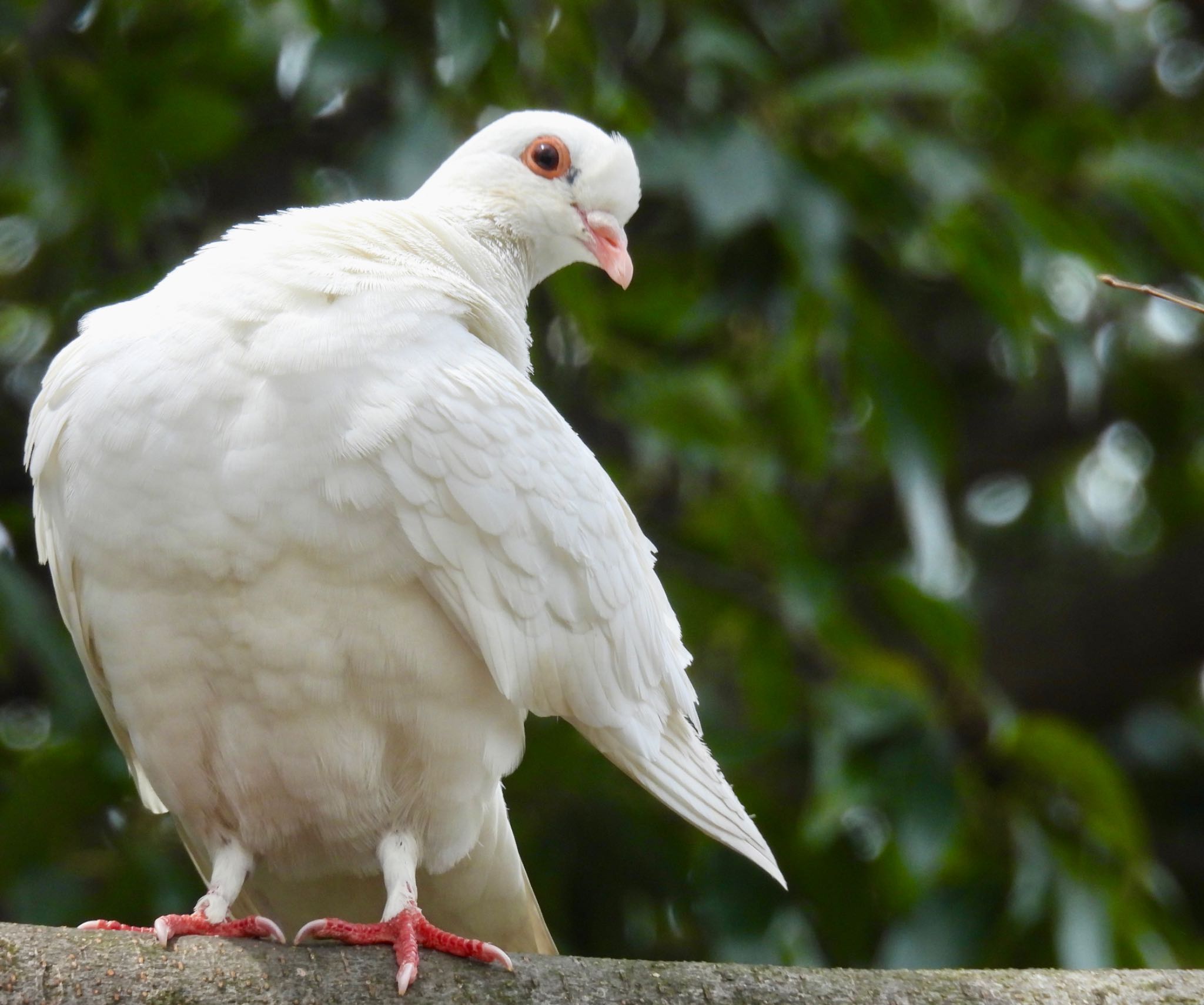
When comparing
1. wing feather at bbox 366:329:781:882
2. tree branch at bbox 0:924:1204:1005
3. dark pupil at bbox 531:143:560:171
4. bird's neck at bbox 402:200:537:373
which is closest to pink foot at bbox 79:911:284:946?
tree branch at bbox 0:924:1204:1005

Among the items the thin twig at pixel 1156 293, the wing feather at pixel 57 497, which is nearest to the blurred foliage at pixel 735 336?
the wing feather at pixel 57 497

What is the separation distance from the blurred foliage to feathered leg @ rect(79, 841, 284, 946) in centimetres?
128

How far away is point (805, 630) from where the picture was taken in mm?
5391

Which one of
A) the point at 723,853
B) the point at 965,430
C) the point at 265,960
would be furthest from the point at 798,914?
the point at 265,960

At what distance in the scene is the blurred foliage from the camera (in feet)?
15.4

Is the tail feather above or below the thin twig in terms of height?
below

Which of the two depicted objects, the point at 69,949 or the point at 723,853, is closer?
the point at 69,949

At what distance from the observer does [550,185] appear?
372 cm

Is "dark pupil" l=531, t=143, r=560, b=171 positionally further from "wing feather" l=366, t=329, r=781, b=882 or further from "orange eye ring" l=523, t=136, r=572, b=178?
"wing feather" l=366, t=329, r=781, b=882

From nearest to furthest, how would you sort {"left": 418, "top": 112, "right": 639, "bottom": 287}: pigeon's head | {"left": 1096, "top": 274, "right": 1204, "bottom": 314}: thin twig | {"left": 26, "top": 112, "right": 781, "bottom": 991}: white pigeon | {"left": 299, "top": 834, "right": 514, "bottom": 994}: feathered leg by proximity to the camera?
{"left": 1096, "top": 274, "right": 1204, "bottom": 314}: thin twig → {"left": 299, "top": 834, "right": 514, "bottom": 994}: feathered leg → {"left": 26, "top": 112, "right": 781, "bottom": 991}: white pigeon → {"left": 418, "top": 112, "right": 639, "bottom": 287}: pigeon's head

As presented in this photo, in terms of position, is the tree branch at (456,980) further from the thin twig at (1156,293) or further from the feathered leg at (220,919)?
the thin twig at (1156,293)

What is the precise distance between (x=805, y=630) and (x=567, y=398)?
118cm

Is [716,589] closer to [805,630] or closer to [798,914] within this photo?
[805,630]

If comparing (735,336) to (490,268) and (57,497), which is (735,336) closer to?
(490,268)
